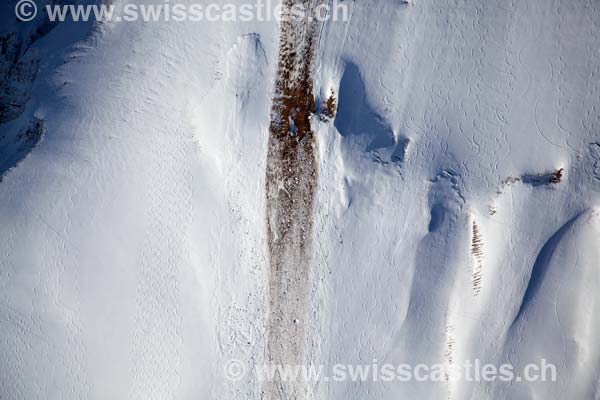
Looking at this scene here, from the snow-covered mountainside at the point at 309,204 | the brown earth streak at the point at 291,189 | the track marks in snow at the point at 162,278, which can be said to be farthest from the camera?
the brown earth streak at the point at 291,189

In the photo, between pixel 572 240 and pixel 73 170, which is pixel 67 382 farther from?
pixel 572 240

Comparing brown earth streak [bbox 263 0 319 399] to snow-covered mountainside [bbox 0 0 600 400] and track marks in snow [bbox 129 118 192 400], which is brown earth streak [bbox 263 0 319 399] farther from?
track marks in snow [bbox 129 118 192 400]

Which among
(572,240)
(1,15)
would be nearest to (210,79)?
(1,15)

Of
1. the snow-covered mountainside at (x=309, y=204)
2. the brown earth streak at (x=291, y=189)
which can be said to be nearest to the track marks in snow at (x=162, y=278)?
the snow-covered mountainside at (x=309, y=204)

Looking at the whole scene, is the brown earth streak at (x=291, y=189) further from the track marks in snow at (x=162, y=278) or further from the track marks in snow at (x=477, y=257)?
the track marks in snow at (x=477, y=257)

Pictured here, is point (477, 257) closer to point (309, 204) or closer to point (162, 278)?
point (309, 204)
